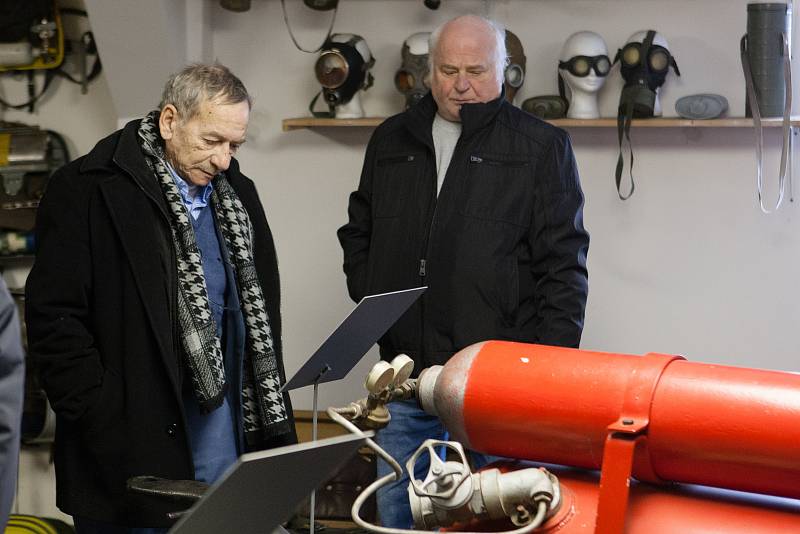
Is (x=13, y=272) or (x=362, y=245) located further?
(x=13, y=272)

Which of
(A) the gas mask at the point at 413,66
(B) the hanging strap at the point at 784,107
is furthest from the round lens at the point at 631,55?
(A) the gas mask at the point at 413,66

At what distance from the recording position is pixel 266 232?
274 cm

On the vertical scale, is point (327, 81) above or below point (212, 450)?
above

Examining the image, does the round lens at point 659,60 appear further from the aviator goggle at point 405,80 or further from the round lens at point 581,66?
the aviator goggle at point 405,80

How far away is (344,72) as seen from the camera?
4.34 metres

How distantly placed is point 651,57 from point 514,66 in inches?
19.2

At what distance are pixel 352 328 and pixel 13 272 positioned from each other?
3.16 meters

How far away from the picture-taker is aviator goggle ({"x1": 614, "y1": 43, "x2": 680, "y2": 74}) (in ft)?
13.6

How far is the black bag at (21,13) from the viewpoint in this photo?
182 inches

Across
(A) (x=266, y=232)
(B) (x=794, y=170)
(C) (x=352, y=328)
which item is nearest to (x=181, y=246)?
(A) (x=266, y=232)

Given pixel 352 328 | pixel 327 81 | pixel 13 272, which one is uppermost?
pixel 327 81

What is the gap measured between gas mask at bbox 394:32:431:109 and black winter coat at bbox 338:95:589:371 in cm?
124

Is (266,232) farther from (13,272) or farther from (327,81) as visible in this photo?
(13,272)

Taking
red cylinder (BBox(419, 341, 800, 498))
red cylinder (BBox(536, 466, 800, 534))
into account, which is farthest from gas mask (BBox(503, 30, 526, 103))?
red cylinder (BBox(536, 466, 800, 534))
